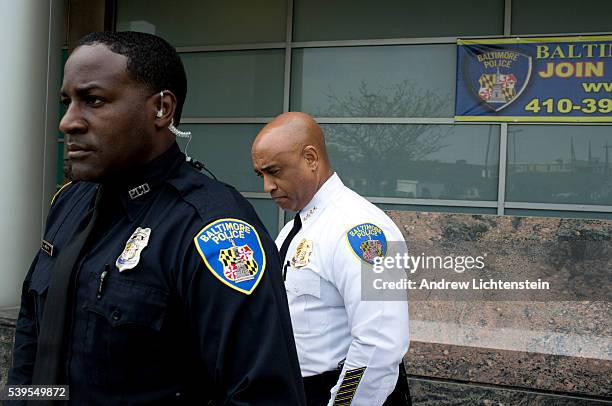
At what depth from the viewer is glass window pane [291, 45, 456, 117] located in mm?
6848

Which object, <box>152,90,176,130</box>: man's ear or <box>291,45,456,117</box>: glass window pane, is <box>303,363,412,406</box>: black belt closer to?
<box>152,90,176,130</box>: man's ear

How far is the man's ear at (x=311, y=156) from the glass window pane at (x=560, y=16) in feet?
16.4

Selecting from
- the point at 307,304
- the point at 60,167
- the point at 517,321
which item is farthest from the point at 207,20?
the point at 307,304

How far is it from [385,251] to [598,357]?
4.94 ft

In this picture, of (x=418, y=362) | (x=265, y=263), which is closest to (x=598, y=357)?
(x=418, y=362)

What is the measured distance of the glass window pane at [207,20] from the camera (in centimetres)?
745

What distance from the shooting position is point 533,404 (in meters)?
2.98

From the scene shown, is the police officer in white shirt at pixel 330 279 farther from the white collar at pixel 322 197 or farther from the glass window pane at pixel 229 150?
the glass window pane at pixel 229 150

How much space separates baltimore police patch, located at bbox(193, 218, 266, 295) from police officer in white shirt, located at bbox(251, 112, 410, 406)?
840 millimetres

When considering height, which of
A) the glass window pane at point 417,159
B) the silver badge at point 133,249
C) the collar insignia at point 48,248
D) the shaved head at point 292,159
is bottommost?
the collar insignia at point 48,248

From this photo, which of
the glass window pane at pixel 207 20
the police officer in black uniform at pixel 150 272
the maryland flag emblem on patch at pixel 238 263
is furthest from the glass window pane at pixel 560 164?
the maryland flag emblem on patch at pixel 238 263

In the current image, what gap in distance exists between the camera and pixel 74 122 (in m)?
1.35

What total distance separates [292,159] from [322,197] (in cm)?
19

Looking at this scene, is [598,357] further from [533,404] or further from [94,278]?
[94,278]
